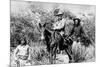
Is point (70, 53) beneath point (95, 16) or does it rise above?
beneath

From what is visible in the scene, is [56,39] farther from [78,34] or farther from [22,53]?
[22,53]

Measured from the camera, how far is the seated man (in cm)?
232

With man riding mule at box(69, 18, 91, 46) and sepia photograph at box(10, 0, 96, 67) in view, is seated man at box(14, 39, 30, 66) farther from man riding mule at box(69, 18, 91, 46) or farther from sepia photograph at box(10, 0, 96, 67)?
man riding mule at box(69, 18, 91, 46)

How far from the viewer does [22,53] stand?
2.35 metres

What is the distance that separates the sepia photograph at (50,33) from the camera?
91.8 inches

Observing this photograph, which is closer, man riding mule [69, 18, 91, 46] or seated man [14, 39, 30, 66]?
seated man [14, 39, 30, 66]

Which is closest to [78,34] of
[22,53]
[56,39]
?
[56,39]

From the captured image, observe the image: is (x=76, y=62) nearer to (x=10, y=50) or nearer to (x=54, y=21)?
(x=54, y=21)

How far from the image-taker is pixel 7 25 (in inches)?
90.0

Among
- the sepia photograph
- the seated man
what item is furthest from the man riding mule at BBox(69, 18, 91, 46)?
the seated man

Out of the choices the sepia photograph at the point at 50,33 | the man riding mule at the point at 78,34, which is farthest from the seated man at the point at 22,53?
the man riding mule at the point at 78,34
